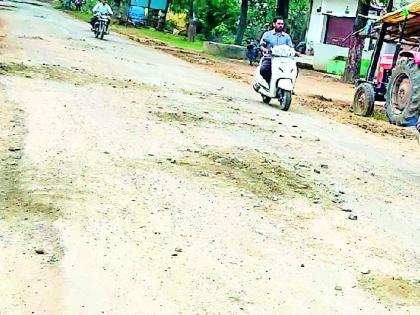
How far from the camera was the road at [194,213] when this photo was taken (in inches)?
165

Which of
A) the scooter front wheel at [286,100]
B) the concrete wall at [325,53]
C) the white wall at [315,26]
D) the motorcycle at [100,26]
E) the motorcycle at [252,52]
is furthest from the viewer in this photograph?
the white wall at [315,26]

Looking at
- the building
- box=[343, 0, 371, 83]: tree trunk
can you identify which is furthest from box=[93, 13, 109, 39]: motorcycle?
the building

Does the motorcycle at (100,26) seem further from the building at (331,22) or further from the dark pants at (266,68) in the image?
the dark pants at (266,68)

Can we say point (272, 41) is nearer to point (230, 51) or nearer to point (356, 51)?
point (356, 51)

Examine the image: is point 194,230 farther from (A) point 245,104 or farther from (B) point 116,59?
(B) point 116,59

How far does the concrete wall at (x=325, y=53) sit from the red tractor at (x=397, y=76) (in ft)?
50.0

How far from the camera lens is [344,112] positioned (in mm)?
14508

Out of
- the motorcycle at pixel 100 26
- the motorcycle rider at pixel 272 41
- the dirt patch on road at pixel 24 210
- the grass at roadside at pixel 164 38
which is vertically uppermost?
the motorcycle rider at pixel 272 41

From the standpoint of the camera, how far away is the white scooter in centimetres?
1287

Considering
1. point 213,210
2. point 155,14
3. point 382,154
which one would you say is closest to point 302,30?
point 155,14

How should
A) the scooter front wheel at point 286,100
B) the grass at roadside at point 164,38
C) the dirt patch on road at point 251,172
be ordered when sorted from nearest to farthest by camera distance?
the dirt patch on road at point 251,172, the scooter front wheel at point 286,100, the grass at roadside at point 164,38

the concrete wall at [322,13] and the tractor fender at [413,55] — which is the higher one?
the concrete wall at [322,13]

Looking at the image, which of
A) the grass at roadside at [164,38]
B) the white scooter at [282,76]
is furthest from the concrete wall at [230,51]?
the white scooter at [282,76]

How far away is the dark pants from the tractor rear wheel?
7.39ft
